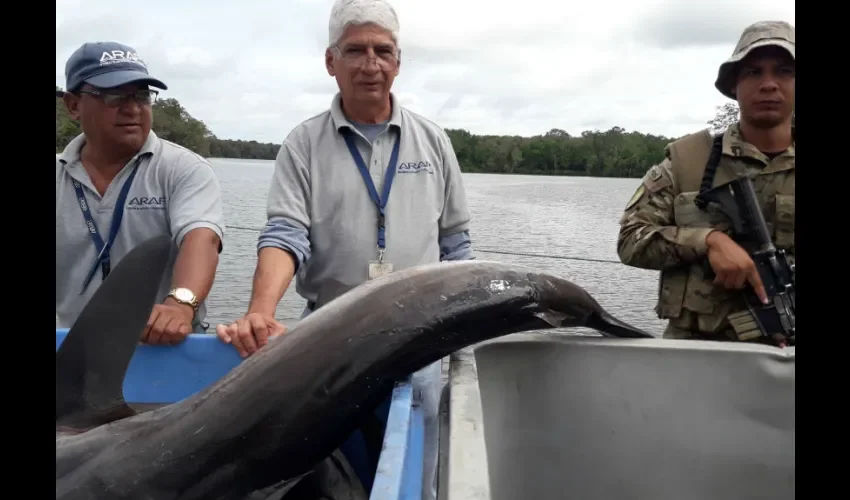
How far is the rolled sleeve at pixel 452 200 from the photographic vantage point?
2836 mm

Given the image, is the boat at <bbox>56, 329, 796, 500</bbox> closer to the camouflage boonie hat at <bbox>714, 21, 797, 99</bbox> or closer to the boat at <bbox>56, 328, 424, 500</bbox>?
the boat at <bbox>56, 328, 424, 500</bbox>

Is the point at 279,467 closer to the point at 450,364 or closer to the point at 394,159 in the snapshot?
the point at 450,364

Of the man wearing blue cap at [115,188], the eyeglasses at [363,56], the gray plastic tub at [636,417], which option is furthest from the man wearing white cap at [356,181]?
the gray plastic tub at [636,417]

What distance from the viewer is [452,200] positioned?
2846mm

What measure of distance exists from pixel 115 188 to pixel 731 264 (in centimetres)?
253

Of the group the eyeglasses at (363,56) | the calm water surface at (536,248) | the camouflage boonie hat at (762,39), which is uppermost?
the camouflage boonie hat at (762,39)

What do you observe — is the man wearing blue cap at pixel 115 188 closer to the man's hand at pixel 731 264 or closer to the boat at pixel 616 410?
the boat at pixel 616 410

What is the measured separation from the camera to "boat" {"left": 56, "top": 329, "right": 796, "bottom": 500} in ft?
7.04

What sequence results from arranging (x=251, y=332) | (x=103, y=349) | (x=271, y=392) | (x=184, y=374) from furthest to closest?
(x=184, y=374) < (x=251, y=332) < (x=103, y=349) < (x=271, y=392)

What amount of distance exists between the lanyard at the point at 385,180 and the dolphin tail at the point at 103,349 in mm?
927

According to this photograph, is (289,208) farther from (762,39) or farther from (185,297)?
(762,39)

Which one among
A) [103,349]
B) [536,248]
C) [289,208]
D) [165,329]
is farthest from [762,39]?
[536,248]

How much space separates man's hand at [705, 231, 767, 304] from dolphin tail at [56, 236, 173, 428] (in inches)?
82.4
